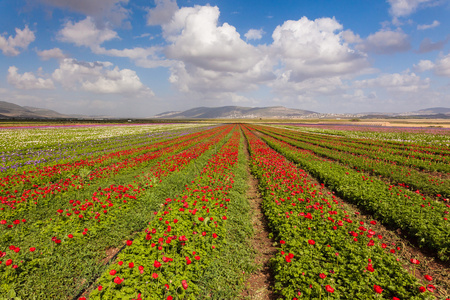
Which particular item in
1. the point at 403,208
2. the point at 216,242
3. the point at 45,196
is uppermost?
the point at 45,196

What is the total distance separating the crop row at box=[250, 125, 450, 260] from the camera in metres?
6.04

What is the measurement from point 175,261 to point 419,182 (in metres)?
14.0

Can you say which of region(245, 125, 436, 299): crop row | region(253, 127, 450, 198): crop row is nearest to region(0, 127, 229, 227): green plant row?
region(245, 125, 436, 299): crop row

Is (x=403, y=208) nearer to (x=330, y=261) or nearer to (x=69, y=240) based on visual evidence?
(x=330, y=261)

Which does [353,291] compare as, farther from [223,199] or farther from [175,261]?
[223,199]

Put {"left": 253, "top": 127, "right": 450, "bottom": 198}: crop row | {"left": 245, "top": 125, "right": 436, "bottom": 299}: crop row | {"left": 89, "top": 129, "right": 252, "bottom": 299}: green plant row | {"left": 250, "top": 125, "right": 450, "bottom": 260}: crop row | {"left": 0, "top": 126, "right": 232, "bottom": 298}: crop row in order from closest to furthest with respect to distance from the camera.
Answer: {"left": 89, "top": 129, "right": 252, "bottom": 299}: green plant row, {"left": 245, "top": 125, "right": 436, "bottom": 299}: crop row, {"left": 0, "top": 126, "right": 232, "bottom": 298}: crop row, {"left": 250, "top": 125, "right": 450, "bottom": 260}: crop row, {"left": 253, "top": 127, "right": 450, "bottom": 198}: crop row

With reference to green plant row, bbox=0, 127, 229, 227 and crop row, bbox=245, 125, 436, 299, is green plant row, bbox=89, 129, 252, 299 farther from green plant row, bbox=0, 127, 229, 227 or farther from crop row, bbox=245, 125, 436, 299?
green plant row, bbox=0, 127, 229, 227

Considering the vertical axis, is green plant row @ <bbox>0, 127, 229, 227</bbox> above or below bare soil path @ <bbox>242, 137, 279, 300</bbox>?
above

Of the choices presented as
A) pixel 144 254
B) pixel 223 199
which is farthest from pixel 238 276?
pixel 223 199

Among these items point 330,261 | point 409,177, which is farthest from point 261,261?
point 409,177

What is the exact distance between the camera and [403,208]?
24.8 ft

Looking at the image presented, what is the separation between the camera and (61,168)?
42.0 ft

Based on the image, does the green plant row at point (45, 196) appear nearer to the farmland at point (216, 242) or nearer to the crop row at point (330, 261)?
the farmland at point (216, 242)

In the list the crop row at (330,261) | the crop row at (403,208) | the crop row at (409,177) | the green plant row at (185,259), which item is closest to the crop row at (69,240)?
the green plant row at (185,259)
